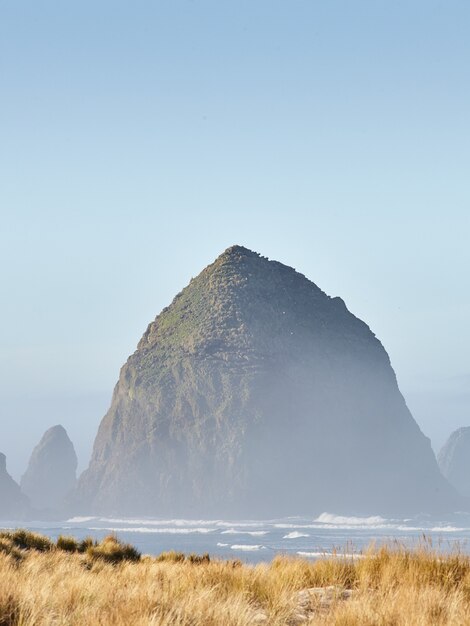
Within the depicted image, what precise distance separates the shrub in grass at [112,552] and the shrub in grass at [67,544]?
556 millimetres

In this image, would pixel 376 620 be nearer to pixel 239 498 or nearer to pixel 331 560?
pixel 331 560

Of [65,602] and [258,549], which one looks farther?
[258,549]

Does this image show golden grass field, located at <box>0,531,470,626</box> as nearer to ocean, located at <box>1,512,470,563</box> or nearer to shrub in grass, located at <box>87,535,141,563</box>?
shrub in grass, located at <box>87,535,141,563</box>

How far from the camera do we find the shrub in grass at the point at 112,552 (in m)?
23.6

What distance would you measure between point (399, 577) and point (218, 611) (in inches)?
131

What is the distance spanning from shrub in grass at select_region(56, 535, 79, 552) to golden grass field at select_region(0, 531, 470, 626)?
12.0 metres

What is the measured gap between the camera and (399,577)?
11117 mm

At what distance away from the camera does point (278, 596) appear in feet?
34.0

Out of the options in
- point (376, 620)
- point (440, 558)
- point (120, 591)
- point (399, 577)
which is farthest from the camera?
point (440, 558)

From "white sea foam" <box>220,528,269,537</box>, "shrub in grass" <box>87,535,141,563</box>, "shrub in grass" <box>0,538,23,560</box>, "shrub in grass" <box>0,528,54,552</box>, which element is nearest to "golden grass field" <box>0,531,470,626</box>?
"shrub in grass" <box>0,538,23,560</box>

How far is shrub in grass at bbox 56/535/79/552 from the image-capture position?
25.0m

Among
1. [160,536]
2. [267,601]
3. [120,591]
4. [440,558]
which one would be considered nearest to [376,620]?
[267,601]

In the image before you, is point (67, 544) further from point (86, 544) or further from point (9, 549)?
point (9, 549)

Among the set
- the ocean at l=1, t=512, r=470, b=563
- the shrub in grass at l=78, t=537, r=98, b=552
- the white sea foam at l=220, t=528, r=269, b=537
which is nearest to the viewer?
the shrub in grass at l=78, t=537, r=98, b=552
